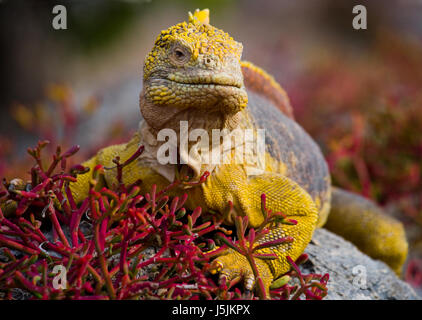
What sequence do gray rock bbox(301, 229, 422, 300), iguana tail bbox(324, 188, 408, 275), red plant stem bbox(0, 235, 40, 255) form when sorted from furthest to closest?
iguana tail bbox(324, 188, 408, 275), gray rock bbox(301, 229, 422, 300), red plant stem bbox(0, 235, 40, 255)

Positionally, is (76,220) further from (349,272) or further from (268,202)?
(349,272)

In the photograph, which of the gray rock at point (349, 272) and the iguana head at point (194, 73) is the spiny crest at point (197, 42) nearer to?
the iguana head at point (194, 73)

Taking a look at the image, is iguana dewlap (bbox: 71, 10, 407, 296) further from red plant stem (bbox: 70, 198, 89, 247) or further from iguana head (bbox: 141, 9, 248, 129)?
red plant stem (bbox: 70, 198, 89, 247)

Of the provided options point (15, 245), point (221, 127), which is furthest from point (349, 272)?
point (15, 245)

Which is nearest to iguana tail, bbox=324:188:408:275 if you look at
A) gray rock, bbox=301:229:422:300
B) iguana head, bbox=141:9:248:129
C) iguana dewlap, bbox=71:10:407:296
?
gray rock, bbox=301:229:422:300

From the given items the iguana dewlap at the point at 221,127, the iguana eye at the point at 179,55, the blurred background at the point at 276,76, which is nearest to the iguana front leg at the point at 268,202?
the iguana dewlap at the point at 221,127

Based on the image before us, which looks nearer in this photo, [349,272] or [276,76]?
[349,272]
